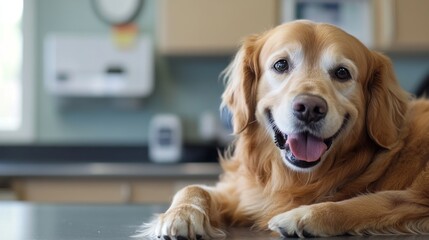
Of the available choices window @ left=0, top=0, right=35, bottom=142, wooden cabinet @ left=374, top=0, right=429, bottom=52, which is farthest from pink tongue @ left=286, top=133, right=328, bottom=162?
window @ left=0, top=0, right=35, bottom=142

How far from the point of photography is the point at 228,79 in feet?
5.99

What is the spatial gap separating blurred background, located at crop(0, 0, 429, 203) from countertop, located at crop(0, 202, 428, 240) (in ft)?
4.90

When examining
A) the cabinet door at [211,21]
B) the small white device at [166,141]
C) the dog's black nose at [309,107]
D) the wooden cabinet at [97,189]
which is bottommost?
the wooden cabinet at [97,189]

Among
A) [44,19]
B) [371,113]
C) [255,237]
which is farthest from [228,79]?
[44,19]

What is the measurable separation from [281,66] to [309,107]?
227mm

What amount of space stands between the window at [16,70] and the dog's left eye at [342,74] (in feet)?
10.0

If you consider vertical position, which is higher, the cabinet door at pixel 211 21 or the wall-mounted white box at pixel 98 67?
the cabinet door at pixel 211 21

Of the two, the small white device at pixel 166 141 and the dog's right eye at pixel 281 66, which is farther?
the small white device at pixel 166 141

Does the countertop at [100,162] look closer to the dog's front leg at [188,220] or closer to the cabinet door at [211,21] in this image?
the cabinet door at [211,21]

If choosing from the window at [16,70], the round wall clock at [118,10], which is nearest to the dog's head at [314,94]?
the round wall clock at [118,10]

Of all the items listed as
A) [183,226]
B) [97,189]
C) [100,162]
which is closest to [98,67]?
[100,162]

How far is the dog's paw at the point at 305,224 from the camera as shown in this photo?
1321 millimetres

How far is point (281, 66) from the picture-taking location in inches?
62.7

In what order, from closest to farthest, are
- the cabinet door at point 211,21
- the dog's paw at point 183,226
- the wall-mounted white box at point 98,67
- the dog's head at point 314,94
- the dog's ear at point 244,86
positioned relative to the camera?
the dog's paw at point 183,226 → the dog's head at point 314,94 → the dog's ear at point 244,86 → the cabinet door at point 211,21 → the wall-mounted white box at point 98,67
